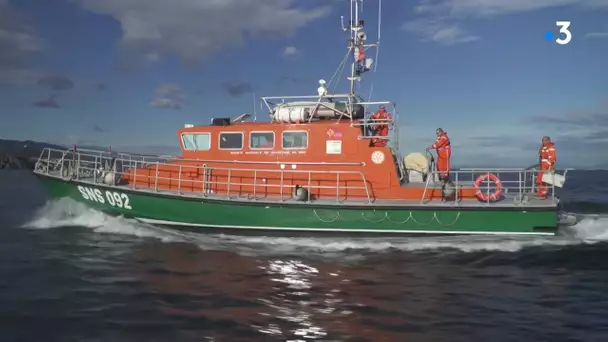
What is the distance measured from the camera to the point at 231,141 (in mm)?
10461

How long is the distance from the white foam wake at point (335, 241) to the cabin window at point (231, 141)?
79.3 inches

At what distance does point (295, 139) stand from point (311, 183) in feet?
3.42

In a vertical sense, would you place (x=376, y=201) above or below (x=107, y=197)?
above

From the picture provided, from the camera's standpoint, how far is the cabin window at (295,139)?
33.2 ft

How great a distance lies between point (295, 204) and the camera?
9500 millimetres

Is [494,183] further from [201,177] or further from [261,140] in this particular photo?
[201,177]

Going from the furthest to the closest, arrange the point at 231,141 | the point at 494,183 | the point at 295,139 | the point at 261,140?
the point at 231,141, the point at 261,140, the point at 295,139, the point at 494,183

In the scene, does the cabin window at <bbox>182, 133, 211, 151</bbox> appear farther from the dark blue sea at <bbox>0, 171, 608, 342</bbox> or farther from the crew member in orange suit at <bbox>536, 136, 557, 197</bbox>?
the crew member in orange suit at <bbox>536, 136, 557, 197</bbox>

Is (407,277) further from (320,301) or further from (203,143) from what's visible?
(203,143)

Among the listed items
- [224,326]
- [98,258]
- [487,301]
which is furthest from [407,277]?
[98,258]

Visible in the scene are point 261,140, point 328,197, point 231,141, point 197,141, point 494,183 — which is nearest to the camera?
point 494,183

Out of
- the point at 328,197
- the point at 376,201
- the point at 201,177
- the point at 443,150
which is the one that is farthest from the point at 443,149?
the point at 201,177

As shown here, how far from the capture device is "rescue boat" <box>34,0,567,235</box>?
9367 millimetres

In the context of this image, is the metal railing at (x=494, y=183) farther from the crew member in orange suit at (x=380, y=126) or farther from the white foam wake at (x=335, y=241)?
the crew member in orange suit at (x=380, y=126)
